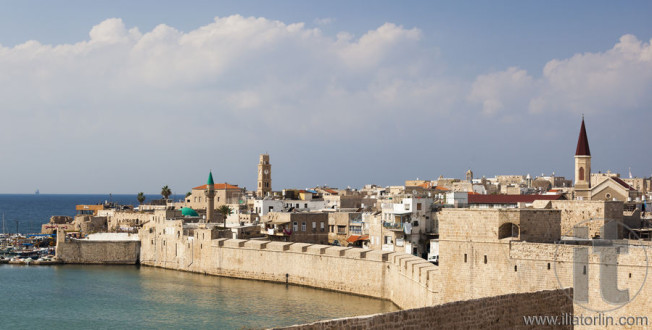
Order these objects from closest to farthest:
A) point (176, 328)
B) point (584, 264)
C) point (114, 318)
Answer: point (584, 264) < point (176, 328) < point (114, 318)

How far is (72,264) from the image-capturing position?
53.6 metres

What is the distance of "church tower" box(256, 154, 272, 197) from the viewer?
75.6 m

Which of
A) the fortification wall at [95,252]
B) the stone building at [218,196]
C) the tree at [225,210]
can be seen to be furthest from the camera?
the stone building at [218,196]

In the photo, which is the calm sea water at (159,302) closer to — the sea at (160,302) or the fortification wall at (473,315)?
the sea at (160,302)

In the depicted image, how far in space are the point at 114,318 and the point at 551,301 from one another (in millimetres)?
23153

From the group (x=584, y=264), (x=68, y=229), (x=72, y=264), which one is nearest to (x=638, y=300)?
(x=584, y=264)

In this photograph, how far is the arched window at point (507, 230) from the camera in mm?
20562

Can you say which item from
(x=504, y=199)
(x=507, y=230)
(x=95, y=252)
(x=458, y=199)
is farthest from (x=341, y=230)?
(x=507, y=230)

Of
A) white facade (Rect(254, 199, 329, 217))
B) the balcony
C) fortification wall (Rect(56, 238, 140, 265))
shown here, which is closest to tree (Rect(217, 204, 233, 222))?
white facade (Rect(254, 199, 329, 217))

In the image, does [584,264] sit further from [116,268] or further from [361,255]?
[116,268]

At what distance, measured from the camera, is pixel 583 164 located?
43.3 meters

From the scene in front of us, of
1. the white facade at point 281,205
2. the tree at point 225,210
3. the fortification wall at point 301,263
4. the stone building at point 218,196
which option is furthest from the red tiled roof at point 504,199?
the stone building at point 218,196

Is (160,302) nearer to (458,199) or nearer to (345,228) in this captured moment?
(345,228)

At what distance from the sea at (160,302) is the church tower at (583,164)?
15.2 metres
